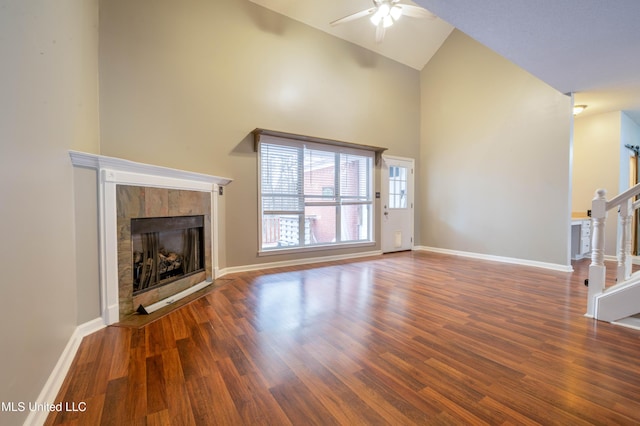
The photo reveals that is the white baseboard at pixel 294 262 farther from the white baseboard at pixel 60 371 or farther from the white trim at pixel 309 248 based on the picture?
the white baseboard at pixel 60 371

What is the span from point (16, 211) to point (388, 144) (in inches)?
213

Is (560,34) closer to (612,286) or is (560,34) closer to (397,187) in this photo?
(612,286)

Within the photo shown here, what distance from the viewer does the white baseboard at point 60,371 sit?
3.84 feet

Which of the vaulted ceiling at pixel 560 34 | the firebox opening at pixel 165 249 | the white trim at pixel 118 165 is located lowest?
the firebox opening at pixel 165 249

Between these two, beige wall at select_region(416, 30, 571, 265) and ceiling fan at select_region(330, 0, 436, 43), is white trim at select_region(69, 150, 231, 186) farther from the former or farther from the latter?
beige wall at select_region(416, 30, 571, 265)

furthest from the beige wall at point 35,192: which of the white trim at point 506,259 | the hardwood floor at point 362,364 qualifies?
the white trim at point 506,259

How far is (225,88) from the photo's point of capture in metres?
3.84

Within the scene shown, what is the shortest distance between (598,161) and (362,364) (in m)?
6.45

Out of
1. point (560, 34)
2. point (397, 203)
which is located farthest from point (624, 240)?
point (397, 203)

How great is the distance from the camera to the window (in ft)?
14.1

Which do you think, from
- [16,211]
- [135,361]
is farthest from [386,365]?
[16,211]

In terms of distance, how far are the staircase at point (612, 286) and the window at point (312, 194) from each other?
3.38 meters

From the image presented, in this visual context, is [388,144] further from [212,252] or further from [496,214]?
[212,252]

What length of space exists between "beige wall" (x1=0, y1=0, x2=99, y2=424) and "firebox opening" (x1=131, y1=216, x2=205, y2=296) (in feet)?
2.07
